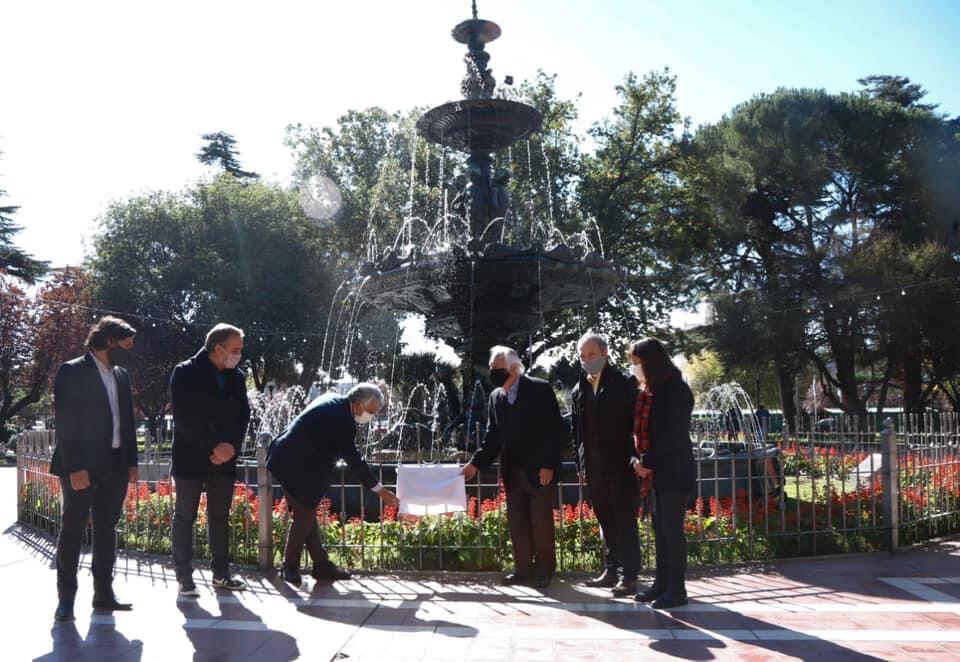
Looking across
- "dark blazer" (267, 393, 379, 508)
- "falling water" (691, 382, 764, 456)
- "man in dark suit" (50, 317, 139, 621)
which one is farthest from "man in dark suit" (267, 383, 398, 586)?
"falling water" (691, 382, 764, 456)

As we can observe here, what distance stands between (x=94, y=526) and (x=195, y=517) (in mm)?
651

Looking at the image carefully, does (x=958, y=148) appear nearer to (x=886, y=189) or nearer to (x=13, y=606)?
(x=886, y=189)

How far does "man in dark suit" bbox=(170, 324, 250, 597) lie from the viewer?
549 centimetres

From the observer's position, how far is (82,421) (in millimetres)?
4996

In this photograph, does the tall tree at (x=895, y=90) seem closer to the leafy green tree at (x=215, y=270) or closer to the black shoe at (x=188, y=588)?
the leafy green tree at (x=215, y=270)

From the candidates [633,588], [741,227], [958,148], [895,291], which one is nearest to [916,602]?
[633,588]

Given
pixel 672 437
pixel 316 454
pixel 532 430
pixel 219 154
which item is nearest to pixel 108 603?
pixel 316 454

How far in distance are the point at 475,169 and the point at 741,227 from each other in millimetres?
22887

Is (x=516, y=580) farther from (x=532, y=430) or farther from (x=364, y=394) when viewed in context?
(x=364, y=394)

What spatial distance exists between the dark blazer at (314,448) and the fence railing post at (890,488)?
4.52 metres

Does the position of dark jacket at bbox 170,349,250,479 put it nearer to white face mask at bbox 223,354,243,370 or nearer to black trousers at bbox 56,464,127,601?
white face mask at bbox 223,354,243,370

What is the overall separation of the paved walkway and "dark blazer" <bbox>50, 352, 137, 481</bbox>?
3.06ft

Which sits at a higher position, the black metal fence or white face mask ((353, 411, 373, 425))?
white face mask ((353, 411, 373, 425))

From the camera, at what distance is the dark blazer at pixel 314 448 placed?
5598 mm
